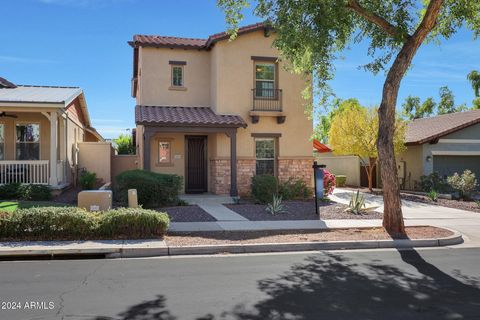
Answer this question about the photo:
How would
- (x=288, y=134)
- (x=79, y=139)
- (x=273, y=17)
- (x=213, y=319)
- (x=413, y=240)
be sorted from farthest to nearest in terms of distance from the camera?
(x=79, y=139) → (x=288, y=134) → (x=273, y=17) → (x=413, y=240) → (x=213, y=319)

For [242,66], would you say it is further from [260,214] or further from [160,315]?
[160,315]

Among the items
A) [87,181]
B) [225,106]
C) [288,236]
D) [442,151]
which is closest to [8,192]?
[87,181]

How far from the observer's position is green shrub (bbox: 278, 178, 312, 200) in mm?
17516

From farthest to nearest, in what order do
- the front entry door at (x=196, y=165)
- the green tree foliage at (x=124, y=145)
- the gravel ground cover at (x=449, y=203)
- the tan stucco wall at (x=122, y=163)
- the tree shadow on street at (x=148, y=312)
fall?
the green tree foliage at (x=124, y=145) < the tan stucco wall at (x=122, y=163) < the front entry door at (x=196, y=165) < the gravel ground cover at (x=449, y=203) < the tree shadow on street at (x=148, y=312)

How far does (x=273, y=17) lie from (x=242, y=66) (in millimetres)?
6282

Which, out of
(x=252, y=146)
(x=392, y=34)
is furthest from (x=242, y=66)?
(x=392, y=34)

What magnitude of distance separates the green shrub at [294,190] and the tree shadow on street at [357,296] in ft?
30.5

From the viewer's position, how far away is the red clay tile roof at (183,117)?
1686cm

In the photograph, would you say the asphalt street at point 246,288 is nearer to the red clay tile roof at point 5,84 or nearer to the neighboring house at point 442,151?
the red clay tile roof at point 5,84

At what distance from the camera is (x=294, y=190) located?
17812 millimetres

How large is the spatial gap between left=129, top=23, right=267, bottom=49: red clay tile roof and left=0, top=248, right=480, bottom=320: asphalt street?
37.3 feet

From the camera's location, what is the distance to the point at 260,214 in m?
14.0

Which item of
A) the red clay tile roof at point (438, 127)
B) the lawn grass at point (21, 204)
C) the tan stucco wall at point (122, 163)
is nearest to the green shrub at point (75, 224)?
the lawn grass at point (21, 204)

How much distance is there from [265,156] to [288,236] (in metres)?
8.48
